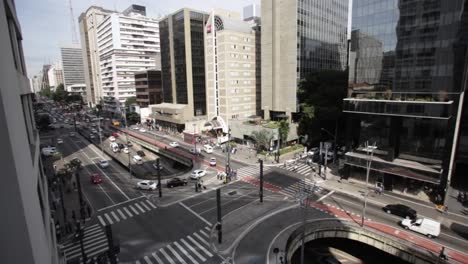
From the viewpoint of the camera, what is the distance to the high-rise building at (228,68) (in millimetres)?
66750

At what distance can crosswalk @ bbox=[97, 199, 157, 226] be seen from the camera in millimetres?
29927

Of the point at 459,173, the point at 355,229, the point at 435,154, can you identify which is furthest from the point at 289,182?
the point at 459,173

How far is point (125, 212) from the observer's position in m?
31.5

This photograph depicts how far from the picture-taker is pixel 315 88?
199 feet

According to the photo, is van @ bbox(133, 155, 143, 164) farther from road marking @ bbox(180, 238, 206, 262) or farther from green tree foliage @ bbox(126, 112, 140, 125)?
green tree foliage @ bbox(126, 112, 140, 125)

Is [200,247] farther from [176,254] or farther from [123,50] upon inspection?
[123,50]

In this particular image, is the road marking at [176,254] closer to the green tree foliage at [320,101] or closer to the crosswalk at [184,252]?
the crosswalk at [184,252]

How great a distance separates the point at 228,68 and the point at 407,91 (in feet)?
143

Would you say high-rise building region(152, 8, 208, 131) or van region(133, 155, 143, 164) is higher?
high-rise building region(152, 8, 208, 131)

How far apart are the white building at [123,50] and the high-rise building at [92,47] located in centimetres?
1110

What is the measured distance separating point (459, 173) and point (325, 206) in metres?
26.9

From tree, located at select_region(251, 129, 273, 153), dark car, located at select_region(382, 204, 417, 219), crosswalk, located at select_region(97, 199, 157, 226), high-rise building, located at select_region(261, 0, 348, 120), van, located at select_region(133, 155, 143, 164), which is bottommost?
van, located at select_region(133, 155, 143, 164)

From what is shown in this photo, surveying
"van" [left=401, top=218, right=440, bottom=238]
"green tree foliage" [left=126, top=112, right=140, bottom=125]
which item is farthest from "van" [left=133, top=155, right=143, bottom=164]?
"van" [left=401, top=218, right=440, bottom=238]

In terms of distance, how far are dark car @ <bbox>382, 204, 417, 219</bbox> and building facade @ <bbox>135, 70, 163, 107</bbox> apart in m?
94.5
